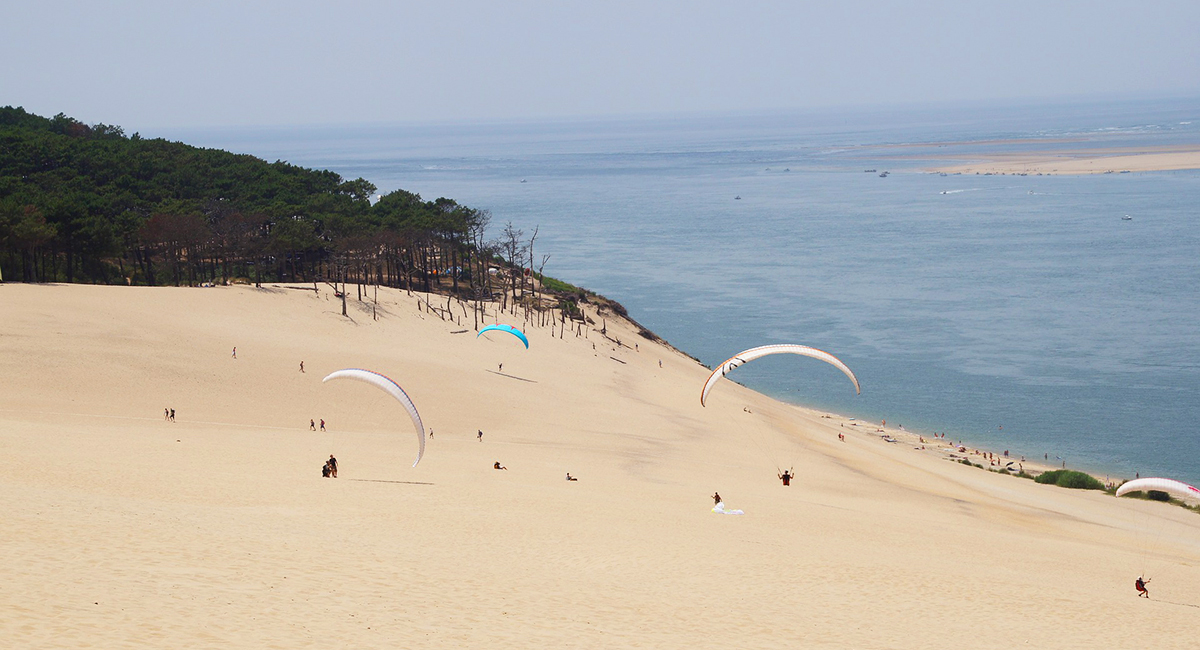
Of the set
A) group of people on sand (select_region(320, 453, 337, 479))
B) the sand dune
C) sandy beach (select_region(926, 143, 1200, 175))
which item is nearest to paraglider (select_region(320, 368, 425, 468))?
group of people on sand (select_region(320, 453, 337, 479))

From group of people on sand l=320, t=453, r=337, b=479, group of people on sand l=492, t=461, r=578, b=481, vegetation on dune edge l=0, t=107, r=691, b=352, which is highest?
vegetation on dune edge l=0, t=107, r=691, b=352

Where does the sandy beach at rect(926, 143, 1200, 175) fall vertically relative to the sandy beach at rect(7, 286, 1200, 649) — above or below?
above

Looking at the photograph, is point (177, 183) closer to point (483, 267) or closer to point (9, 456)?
point (483, 267)

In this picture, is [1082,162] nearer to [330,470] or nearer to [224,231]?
[224,231]

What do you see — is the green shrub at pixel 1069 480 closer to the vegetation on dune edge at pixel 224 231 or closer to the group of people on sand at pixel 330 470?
the group of people on sand at pixel 330 470

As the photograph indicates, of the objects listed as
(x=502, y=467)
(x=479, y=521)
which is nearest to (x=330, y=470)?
(x=502, y=467)

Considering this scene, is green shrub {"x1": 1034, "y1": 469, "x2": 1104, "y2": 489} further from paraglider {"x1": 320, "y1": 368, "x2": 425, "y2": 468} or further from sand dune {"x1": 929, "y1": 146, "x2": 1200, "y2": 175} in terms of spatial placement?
sand dune {"x1": 929, "y1": 146, "x2": 1200, "y2": 175}
